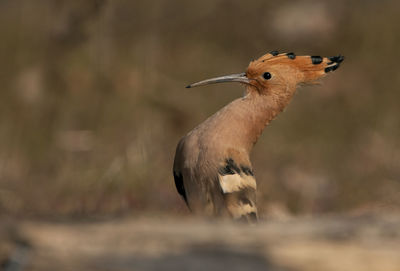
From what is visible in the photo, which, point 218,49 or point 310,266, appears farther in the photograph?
point 218,49

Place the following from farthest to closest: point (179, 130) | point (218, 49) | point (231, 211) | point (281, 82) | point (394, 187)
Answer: point (218, 49), point (179, 130), point (394, 187), point (281, 82), point (231, 211)

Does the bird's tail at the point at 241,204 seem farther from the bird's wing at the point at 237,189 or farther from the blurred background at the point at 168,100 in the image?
the blurred background at the point at 168,100

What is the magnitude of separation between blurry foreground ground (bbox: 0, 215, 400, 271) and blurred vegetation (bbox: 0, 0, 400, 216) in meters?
1.58

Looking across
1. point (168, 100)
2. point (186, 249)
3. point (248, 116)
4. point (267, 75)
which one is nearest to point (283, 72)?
point (267, 75)

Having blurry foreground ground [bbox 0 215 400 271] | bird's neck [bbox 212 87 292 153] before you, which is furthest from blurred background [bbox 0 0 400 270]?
blurry foreground ground [bbox 0 215 400 271]

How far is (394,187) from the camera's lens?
3721 mm

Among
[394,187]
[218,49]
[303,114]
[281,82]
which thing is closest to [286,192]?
[394,187]

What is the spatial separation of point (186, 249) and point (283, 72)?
1.04 m

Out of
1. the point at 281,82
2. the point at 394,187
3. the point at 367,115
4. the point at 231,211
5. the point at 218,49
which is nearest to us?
the point at 231,211

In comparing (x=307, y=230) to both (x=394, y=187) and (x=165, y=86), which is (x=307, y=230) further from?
(x=165, y=86)

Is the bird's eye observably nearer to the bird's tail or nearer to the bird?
the bird

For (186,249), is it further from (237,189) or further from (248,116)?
(248,116)

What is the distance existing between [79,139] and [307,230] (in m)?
2.84

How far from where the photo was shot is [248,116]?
201 cm
